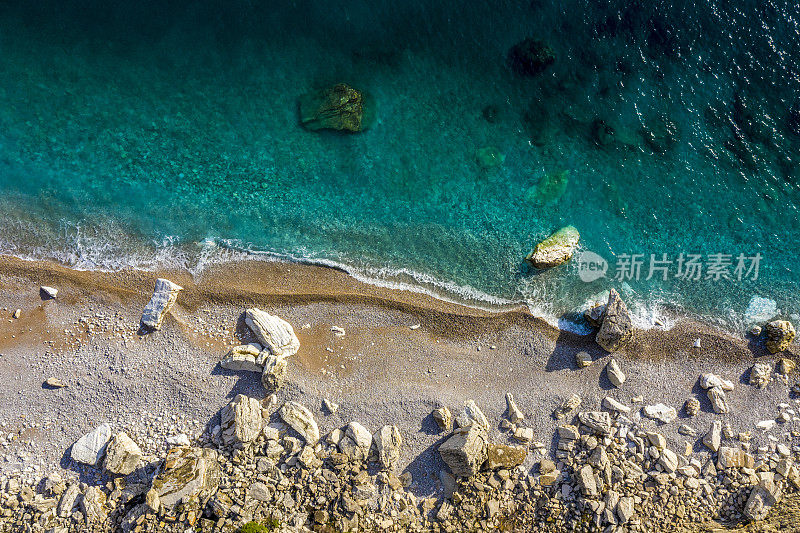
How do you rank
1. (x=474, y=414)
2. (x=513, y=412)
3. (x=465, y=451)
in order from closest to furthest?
(x=465, y=451)
(x=474, y=414)
(x=513, y=412)

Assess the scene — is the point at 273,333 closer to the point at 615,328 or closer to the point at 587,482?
the point at 587,482

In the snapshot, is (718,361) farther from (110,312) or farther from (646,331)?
(110,312)

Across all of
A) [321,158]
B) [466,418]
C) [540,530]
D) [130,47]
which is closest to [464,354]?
[466,418]

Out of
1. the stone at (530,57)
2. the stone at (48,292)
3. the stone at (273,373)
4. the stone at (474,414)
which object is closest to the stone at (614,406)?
the stone at (474,414)

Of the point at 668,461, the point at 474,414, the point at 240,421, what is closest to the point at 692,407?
the point at 668,461

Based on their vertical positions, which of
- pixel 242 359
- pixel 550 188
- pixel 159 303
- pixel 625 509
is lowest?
pixel 625 509

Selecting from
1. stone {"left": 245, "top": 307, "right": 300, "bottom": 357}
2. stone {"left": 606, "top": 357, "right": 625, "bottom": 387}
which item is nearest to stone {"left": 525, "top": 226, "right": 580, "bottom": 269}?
stone {"left": 606, "top": 357, "right": 625, "bottom": 387}

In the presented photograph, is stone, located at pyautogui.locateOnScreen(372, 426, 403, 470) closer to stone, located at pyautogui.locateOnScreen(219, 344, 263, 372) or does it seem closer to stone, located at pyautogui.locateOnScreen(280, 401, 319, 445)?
stone, located at pyautogui.locateOnScreen(280, 401, 319, 445)
